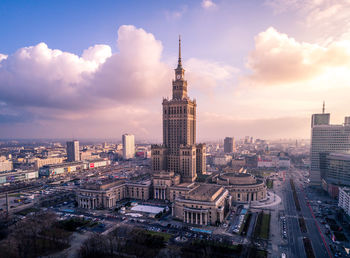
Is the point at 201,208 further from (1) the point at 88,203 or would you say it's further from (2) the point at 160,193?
(1) the point at 88,203

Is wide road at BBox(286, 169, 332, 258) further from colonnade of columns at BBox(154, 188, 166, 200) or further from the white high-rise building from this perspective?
colonnade of columns at BBox(154, 188, 166, 200)

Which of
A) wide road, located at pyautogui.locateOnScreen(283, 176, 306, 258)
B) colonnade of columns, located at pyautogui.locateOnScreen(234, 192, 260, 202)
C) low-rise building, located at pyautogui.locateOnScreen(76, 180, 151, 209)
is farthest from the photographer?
colonnade of columns, located at pyautogui.locateOnScreen(234, 192, 260, 202)

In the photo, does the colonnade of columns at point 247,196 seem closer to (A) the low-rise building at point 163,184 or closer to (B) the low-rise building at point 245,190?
(B) the low-rise building at point 245,190

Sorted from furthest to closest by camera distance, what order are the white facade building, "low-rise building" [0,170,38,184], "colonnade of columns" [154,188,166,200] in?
"low-rise building" [0,170,38,184] → "colonnade of columns" [154,188,166,200] → the white facade building

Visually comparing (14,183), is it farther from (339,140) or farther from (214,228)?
(339,140)

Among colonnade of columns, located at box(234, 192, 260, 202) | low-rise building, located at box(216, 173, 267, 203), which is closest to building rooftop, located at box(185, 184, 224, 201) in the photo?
low-rise building, located at box(216, 173, 267, 203)

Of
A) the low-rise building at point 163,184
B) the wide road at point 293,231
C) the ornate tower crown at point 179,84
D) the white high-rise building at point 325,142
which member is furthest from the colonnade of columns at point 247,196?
the ornate tower crown at point 179,84

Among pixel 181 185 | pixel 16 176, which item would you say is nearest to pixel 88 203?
pixel 181 185
